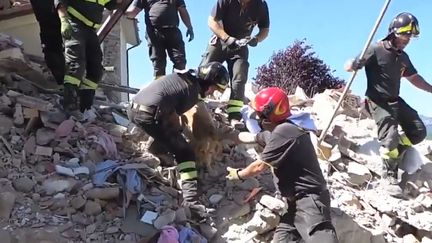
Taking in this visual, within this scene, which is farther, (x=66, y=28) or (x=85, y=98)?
(x=85, y=98)

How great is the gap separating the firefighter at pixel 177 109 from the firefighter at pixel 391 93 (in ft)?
5.69

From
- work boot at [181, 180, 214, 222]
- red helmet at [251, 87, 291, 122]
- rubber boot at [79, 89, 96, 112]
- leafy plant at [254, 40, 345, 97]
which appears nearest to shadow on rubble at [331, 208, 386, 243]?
work boot at [181, 180, 214, 222]

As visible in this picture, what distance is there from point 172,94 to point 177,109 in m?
0.18

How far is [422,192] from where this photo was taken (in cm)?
663

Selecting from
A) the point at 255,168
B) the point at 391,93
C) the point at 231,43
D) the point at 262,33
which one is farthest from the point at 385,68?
the point at 255,168

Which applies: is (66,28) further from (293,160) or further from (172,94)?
(293,160)

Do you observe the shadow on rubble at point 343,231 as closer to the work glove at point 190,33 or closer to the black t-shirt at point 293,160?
the black t-shirt at point 293,160

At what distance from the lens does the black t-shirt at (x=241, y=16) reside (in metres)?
6.52

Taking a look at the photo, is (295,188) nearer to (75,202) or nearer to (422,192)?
(75,202)

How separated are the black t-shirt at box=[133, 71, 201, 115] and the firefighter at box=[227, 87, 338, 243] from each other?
89 centimetres

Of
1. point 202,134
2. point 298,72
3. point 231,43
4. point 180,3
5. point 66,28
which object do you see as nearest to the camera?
point 66,28

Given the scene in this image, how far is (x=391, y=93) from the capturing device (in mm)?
6227

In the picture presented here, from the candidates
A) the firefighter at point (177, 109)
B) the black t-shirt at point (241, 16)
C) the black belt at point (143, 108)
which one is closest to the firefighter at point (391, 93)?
the black t-shirt at point (241, 16)

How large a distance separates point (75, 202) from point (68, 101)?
1.32m
